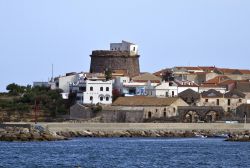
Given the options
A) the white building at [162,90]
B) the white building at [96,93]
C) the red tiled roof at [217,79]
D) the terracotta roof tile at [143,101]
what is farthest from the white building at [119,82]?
the red tiled roof at [217,79]

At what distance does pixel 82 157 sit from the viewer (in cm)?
7275

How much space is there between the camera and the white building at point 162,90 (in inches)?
4700

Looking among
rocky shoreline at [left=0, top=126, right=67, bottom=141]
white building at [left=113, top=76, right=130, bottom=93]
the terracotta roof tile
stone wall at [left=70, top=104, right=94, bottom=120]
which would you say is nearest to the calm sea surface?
rocky shoreline at [left=0, top=126, right=67, bottom=141]

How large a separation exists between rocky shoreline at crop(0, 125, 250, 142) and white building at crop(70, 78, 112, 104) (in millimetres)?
13550

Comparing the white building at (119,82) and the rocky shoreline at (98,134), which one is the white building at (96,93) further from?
the rocky shoreline at (98,134)

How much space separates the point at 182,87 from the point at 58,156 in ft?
165

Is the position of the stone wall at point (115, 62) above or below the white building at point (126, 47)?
below

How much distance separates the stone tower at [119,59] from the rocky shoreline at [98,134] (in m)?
26.7

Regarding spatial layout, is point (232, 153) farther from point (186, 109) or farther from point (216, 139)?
point (186, 109)

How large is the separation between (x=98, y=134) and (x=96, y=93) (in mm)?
15483

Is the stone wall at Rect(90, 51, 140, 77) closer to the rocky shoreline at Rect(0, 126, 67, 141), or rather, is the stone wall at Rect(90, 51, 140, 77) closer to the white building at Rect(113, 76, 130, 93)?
the white building at Rect(113, 76, 130, 93)

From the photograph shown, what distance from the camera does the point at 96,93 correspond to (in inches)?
4599

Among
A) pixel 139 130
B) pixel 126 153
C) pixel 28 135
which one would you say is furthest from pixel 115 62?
pixel 126 153

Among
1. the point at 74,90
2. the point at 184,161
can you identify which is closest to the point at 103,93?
the point at 74,90
